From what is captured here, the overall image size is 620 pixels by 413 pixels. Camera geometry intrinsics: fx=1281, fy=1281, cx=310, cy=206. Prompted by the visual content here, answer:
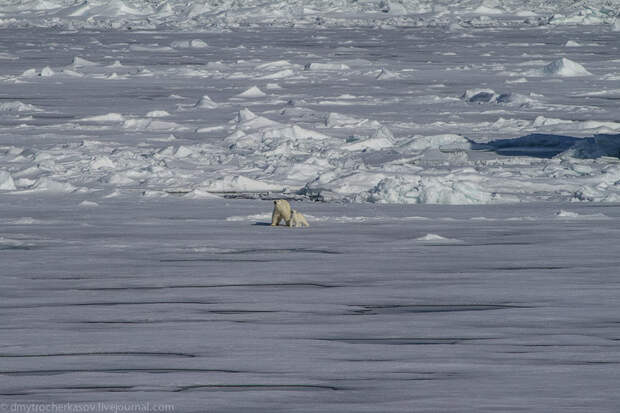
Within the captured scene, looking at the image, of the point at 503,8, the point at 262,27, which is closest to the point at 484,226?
the point at 262,27

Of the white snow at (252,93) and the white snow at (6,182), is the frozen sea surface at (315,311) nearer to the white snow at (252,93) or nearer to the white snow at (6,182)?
the white snow at (6,182)

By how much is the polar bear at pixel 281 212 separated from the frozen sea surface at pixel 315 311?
0.57ft

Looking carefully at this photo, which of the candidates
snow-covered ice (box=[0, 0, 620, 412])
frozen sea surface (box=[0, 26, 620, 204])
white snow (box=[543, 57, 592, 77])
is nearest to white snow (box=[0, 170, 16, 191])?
frozen sea surface (box=[0, 26, 620, 204])

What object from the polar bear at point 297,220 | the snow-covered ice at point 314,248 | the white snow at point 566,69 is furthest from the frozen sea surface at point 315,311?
the white snow at point 566,69

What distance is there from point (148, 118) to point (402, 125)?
362 centimetres

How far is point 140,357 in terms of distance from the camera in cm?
464

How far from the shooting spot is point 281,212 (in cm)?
866

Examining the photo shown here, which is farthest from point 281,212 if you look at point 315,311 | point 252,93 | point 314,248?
point 252,93

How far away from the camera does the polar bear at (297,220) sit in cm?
870

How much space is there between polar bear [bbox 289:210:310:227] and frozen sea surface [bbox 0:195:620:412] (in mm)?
169

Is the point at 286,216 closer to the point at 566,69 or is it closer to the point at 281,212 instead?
the point at 281,212

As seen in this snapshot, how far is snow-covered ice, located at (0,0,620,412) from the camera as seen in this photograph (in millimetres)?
4324

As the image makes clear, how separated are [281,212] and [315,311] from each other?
3.04 m

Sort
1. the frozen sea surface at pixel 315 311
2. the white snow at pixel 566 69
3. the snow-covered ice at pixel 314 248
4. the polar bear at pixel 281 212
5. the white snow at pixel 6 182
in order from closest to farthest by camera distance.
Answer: the frozen sea surface at pixel 315 311, the snow-covered ice at pixel 314 248, the polar bear at pixel 281 212, the white snow at pixel 6 182, the white snow at pixel 566 69
